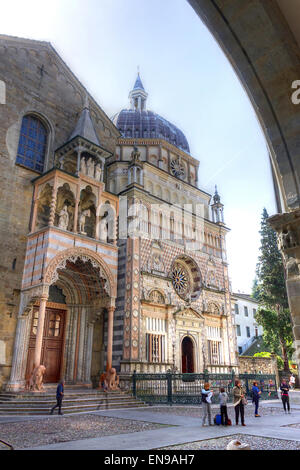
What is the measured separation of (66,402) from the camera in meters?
13.8

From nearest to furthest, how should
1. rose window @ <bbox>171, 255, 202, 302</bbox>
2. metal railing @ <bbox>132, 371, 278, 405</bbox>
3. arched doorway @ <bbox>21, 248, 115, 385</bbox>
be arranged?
metal railing @ <bbox>132, 371, 278, 405</bbox>, arched doorway @ <bbox>21, 248, 115, 385</bbox>, rose window @ <bbox>171, 255, 202, 302</bbox>

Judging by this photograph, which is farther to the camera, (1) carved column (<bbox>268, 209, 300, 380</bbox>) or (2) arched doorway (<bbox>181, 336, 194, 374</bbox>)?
(2) arched doorway (<bbox>181, 336, 194, 374</bbox>)

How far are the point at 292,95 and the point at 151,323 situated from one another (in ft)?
59.0

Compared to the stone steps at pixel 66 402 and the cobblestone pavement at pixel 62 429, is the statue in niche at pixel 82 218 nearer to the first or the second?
the stone steps at pixel 66 402

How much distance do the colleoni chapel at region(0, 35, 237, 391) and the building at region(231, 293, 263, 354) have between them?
70.0ft

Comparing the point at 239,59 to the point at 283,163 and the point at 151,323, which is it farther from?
the point at 151,323

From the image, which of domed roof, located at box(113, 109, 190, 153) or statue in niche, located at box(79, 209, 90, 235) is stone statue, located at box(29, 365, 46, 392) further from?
domed roof, located at box(113, 109, 190, 153)

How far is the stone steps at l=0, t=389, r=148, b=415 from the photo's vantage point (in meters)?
12.7

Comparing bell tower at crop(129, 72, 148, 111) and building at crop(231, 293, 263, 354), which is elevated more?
bell tower at crop(129, 72, 148, 111)

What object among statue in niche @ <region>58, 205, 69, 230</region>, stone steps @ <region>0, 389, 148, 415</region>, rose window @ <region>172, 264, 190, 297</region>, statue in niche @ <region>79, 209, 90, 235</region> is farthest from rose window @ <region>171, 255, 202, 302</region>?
stone steps @ <region>0, 389, 148, 415</region>

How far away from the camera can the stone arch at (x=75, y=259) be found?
16.1 m

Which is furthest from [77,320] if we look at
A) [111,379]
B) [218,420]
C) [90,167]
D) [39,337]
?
[218,420]

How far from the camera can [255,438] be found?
7.96 meters

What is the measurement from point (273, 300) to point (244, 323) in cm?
1968
